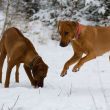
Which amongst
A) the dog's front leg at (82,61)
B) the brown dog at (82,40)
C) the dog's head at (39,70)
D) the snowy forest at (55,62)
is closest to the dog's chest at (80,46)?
the brown dog at (82,40)

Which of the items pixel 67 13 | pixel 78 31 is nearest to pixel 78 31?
pixel 78 31

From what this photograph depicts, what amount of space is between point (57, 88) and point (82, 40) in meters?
1.03

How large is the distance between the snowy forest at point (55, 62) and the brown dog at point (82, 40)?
1.74ft

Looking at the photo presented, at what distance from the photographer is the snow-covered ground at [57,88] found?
5.42m

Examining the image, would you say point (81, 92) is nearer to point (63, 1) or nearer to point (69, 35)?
point (69, 35)

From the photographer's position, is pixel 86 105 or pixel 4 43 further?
pixel 4 43

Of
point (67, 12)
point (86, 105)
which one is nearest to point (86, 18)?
point (67, 12)

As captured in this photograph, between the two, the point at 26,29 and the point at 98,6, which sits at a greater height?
the point at 98,6

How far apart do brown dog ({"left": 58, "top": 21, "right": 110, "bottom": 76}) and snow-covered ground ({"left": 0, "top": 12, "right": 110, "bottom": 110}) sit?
1.80 ft

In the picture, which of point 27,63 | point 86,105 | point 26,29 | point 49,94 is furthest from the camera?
point 26,29

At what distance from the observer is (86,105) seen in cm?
541

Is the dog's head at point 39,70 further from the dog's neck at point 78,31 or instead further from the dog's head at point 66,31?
the dog's neck at point 78,31

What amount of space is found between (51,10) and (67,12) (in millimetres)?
645

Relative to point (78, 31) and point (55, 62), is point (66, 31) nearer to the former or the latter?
point (78, 31)
